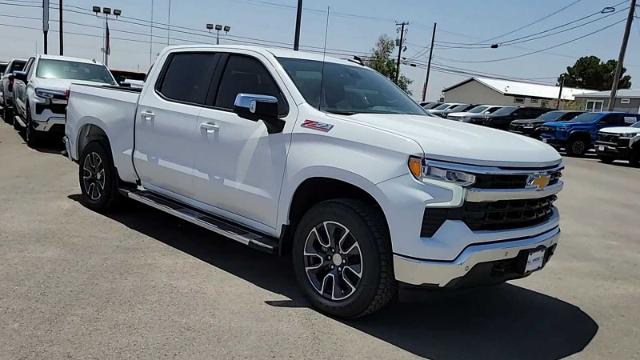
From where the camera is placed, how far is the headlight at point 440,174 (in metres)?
3.76

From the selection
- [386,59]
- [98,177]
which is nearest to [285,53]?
[98,177]

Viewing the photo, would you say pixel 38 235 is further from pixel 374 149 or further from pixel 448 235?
pixel 448 235

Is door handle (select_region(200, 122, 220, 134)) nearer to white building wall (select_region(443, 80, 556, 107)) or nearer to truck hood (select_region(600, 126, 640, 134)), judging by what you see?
truck hood (select_region(600, 126, 640, 134))

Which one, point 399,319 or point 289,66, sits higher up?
point 289,66

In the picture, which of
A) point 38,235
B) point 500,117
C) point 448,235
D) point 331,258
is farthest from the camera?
point 500,117

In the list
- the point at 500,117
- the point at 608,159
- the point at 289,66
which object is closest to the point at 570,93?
the point at 500,117

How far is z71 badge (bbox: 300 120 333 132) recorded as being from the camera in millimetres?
4330

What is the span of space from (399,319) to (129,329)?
1.93 m

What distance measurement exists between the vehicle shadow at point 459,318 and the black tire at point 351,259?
0.19m

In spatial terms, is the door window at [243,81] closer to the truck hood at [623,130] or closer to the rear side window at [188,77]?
the rear side window at [188,77]

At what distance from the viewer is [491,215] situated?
3.92m

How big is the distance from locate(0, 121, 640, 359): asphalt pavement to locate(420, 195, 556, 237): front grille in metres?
0.85

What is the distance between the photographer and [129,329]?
12.8ft

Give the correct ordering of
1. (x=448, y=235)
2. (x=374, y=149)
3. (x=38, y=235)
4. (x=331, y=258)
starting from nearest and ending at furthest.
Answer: (x=448, y=235), (x=374, y=149), (x=331, y=258), (x=38, y=235)
